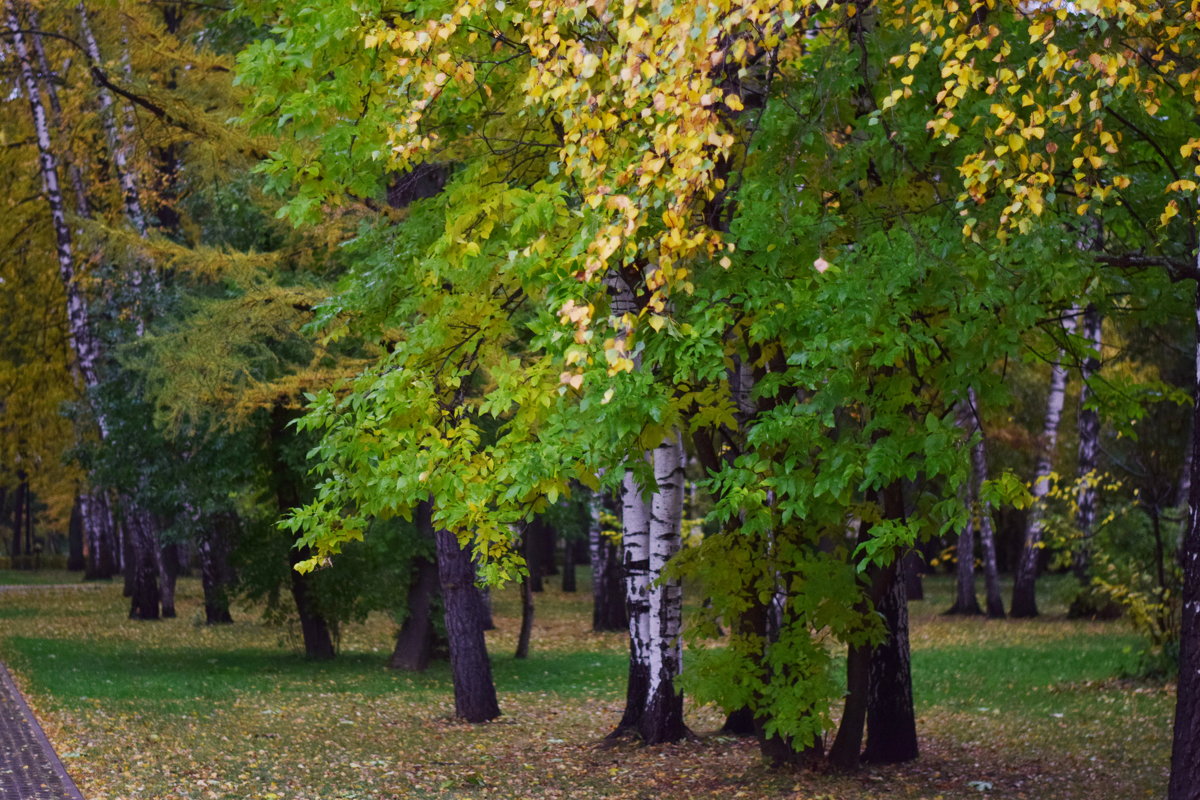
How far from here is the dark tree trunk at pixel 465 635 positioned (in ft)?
44.0

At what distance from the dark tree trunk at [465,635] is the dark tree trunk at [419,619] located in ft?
15.7

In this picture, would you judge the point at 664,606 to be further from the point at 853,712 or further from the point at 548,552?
the point at 548,552

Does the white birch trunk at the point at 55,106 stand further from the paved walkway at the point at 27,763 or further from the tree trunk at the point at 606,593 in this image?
the paved walkway at the point at 27,763

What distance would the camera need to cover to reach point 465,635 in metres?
13.7

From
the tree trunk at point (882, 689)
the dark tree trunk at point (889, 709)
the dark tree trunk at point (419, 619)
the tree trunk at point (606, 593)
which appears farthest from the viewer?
the tree trunk at point (606, 593)

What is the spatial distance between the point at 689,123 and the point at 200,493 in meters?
12.8

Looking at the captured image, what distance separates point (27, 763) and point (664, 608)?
5285 mm

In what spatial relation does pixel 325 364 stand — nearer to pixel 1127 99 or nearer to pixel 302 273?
pixel 302 273

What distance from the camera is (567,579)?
3753 cm

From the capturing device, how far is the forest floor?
9.59m

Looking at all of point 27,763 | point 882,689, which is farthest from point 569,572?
point 27,763

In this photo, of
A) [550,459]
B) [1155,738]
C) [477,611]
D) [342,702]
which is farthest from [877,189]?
[342,702]

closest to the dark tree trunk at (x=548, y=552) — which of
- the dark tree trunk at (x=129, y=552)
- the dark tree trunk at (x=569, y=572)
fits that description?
the dark tree trunk at (x=569, y=572)

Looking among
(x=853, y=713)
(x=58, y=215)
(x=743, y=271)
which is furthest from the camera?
(x=58, y=215)
